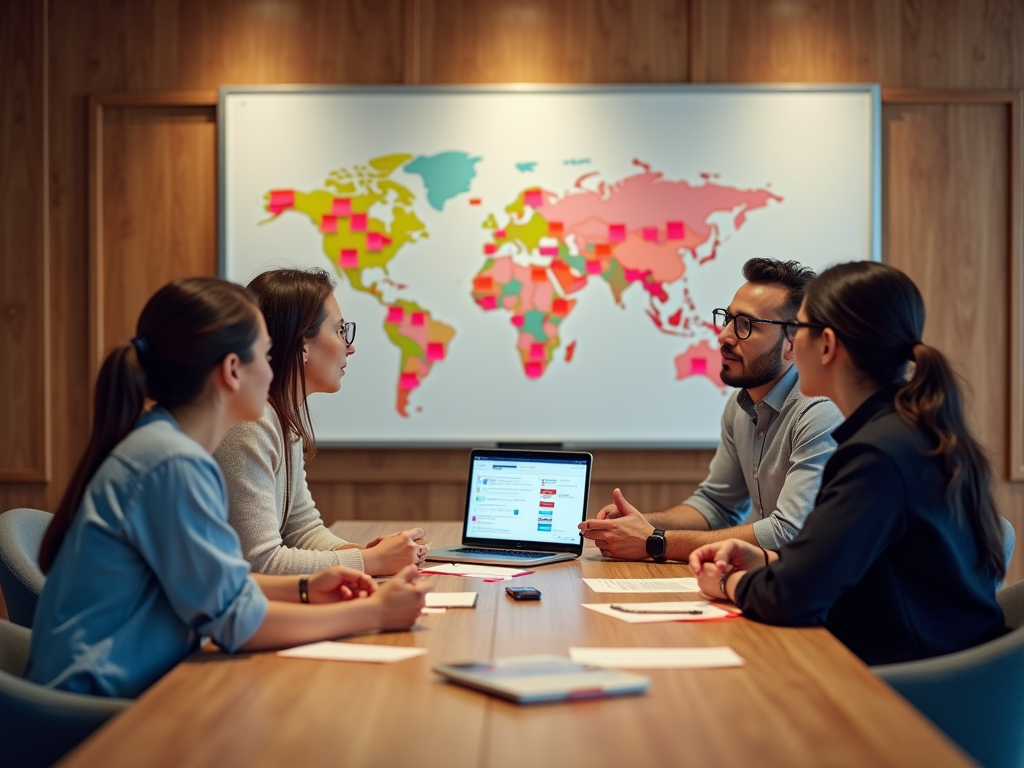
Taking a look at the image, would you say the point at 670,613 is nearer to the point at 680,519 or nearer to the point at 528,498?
the point at 528,498

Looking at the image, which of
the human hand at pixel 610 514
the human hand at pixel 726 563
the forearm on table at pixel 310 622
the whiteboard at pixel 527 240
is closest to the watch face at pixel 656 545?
the human hand at pixel 610 514

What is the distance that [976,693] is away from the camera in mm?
1712

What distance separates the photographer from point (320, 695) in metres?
1.44

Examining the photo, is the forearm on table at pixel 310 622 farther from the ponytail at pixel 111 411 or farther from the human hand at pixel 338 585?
the ponytail at pixel 111 411

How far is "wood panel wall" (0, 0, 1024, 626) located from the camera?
13.9 feet

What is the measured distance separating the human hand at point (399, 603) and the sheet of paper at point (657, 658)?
11.4 inches

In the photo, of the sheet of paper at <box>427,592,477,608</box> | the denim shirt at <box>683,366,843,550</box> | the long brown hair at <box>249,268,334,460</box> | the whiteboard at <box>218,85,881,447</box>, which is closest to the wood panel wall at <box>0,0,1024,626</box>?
the whiteboard at <box>218,85,881,447</box>

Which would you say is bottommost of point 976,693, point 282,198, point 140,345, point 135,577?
point 976,693

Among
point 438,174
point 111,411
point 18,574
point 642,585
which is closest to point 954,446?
point 642,585

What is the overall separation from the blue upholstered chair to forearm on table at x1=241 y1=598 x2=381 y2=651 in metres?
0.85

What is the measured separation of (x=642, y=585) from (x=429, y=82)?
267cm

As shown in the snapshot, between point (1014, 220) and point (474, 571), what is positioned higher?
point (1014, 220)

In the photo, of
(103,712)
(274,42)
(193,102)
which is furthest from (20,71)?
(103,712)

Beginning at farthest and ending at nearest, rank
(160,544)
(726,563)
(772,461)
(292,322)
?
(772,461), (292,322), (726,563), (160,544)
